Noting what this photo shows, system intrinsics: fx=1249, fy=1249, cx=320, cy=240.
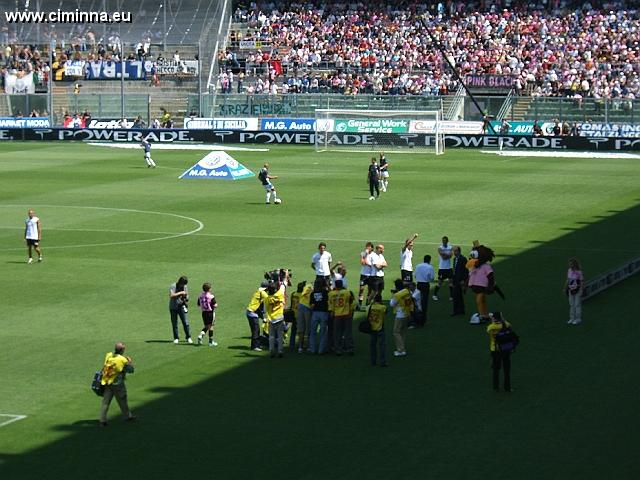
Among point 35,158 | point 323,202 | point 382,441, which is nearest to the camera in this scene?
point 382,441

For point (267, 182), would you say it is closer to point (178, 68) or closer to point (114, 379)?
point (114, 379)

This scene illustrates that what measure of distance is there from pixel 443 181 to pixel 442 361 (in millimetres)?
33792

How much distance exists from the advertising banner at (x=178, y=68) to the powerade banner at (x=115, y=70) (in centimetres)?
127

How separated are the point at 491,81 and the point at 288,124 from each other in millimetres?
14228

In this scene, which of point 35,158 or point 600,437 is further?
point 35,158

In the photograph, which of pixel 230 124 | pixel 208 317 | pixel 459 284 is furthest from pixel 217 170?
pixel 208 317

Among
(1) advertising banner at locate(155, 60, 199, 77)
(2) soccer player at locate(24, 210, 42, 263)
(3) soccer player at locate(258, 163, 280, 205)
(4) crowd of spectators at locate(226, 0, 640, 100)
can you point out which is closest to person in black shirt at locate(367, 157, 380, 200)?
(3) soccer player at locate(258, 163, 280, 205)

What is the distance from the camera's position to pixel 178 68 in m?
91.5

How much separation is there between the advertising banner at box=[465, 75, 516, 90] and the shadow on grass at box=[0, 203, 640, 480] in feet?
190

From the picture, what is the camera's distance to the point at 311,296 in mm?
26219

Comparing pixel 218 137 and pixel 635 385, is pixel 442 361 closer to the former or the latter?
pixel 635 385

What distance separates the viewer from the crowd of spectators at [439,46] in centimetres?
8475

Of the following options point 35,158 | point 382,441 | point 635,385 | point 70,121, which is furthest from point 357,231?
point 70,121

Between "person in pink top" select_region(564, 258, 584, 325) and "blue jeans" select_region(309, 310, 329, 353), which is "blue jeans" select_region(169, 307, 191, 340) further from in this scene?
"person in pink top" select_region(564, 258, 584, 325)
